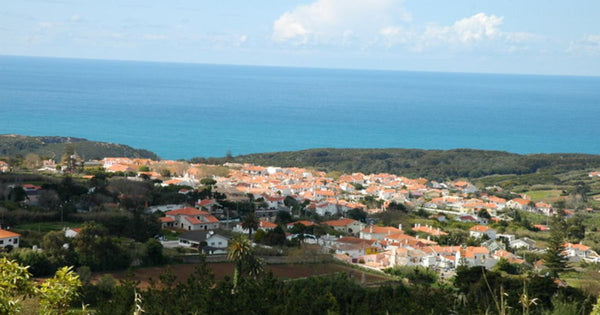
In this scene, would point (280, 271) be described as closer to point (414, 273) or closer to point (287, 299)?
point (414, 273)

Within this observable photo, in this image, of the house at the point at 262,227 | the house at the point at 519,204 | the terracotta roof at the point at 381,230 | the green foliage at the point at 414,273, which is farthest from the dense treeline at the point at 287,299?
the house at the point at 519,204

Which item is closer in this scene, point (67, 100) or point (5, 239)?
point (5, 239)

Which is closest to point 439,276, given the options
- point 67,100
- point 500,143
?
point 500,143

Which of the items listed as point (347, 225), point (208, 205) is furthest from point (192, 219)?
point (347, 225)

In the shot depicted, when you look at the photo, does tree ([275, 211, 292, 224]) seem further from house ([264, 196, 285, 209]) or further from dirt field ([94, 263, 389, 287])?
dirt field ([94, 263, 389, 287])

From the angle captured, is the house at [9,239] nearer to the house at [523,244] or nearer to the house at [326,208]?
the house at [326,208]

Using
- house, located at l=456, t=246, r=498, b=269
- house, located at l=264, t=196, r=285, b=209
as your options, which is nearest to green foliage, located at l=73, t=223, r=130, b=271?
house, located at l=456, t=246, r=498, b=269

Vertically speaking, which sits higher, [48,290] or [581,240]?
[48,290]

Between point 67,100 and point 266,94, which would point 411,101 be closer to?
point 266,94
